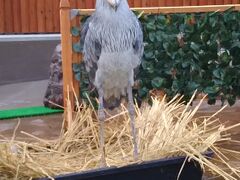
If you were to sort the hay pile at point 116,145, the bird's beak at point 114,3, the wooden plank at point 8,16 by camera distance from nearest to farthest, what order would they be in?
1. the bird's beak at point 114,3
2. the hay pile at point 116,145
3. the wooden plank at point 8,16

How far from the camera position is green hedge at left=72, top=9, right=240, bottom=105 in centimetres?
637

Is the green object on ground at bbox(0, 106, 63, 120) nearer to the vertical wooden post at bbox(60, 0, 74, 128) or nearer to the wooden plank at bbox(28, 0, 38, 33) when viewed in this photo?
→ the vertical wooden post at bbox(60, 0, 74, 128)

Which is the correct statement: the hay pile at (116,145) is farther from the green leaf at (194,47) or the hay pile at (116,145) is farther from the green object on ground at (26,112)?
the green object on ground at (26,112)

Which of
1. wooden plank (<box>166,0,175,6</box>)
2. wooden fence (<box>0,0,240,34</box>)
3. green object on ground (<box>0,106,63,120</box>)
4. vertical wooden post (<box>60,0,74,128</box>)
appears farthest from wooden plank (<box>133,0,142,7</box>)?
vertical wooden post (<box>60,0,74,128</box>)

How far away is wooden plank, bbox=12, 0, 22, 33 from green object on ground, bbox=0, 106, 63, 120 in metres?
3.12

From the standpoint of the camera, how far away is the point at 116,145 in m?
4.93

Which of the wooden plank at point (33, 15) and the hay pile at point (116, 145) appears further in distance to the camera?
the wooden plank at point (33, 15)

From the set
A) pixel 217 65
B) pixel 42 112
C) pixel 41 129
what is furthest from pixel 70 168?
pixel 42 112

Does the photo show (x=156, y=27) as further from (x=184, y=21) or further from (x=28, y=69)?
(x=28, y=69)

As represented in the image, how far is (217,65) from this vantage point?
643 centimetres

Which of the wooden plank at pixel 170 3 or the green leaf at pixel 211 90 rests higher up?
the wooden plank at pixel 170 3

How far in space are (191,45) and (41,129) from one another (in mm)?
2208

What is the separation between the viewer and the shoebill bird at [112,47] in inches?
156

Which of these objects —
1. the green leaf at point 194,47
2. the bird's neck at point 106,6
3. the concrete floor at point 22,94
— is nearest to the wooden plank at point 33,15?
the concrete floor at point 22,94
